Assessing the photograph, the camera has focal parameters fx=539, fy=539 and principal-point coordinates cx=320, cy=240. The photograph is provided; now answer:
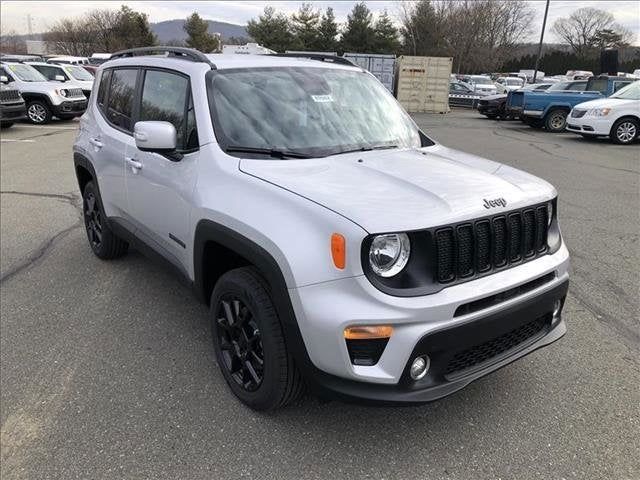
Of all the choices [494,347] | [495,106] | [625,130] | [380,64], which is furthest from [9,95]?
[495,106]

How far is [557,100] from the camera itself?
17891 mm

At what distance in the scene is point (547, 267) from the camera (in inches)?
108

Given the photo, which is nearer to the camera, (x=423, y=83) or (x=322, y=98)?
(x=322, y=98)

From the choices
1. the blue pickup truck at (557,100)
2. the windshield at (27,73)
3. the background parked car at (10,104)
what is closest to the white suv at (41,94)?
the windshield at (27,73)

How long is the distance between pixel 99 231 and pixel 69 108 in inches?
568

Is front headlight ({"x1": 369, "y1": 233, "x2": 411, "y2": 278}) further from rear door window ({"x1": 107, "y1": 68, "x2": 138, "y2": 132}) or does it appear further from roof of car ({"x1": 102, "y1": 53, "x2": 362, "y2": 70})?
rear door window ({"x1": 107, "y1": 68, "x2": 138, "y2": 132})

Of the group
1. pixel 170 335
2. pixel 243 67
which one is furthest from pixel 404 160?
pixel 170 335

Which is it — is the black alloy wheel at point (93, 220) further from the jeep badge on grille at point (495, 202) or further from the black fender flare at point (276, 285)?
the jeep badge on grille at point (495, 202)

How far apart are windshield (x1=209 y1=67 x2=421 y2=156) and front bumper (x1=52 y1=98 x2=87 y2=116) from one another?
1620 cm

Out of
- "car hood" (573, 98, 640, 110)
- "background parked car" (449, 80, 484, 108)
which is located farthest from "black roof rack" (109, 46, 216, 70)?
"background parked car" (449, 80, 484, 108)

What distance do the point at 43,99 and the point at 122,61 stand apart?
14948 mm

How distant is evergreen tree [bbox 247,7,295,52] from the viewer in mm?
53188

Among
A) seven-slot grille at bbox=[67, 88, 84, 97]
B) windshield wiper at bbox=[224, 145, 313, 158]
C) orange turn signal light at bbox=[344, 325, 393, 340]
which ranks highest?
windshield wiper at bbox=[224, 145, 313, 158]

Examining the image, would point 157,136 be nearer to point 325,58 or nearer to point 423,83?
point 325,58
